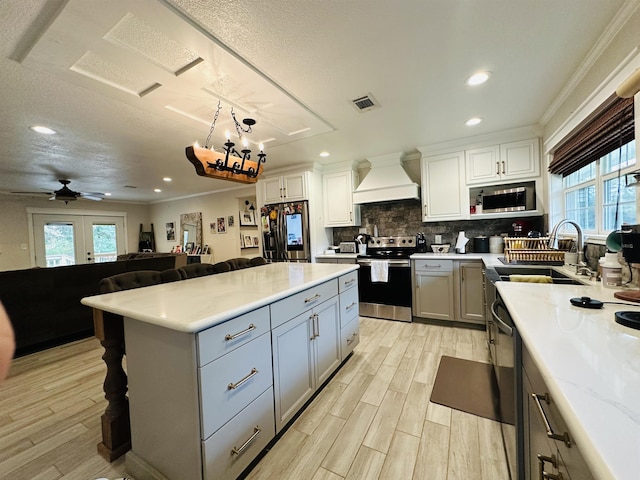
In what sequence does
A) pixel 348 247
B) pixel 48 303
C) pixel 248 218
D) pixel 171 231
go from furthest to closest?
pixel 171 231 < pixel 248 218 < pixel 348 247 < pixel 48 303

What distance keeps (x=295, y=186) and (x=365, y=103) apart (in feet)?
6.89

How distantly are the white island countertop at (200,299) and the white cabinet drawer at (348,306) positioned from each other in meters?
0.42

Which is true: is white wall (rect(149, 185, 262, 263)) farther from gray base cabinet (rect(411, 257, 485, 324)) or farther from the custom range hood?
gray base cabinet (rect(411, 257, 485, 324))

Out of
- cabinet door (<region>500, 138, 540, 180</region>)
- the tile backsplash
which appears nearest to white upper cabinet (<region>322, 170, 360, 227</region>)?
the tile backsplash

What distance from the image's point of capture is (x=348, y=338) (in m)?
2.47

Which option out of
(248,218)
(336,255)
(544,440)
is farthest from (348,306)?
(248,218)

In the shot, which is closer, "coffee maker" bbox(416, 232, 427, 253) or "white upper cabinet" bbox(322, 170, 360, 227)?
"coffee maker" bbox(416, 232, 427, 253)

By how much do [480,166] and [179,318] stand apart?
3618 mm

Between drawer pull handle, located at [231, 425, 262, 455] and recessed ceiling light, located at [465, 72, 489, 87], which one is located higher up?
recessed ceiling light, located at [465, 72, 489, 87]

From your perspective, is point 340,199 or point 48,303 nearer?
point 48,303

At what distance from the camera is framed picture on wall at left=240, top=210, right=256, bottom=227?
20.5ft

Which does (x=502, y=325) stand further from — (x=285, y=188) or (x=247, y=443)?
(x=285, y=188)

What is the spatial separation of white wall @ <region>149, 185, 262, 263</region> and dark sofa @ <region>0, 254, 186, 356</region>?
3008 millimetres

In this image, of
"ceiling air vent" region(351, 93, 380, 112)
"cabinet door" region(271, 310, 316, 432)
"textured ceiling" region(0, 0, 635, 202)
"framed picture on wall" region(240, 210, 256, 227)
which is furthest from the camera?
"framed picture on wall" region(240, 210, 256, 227)
